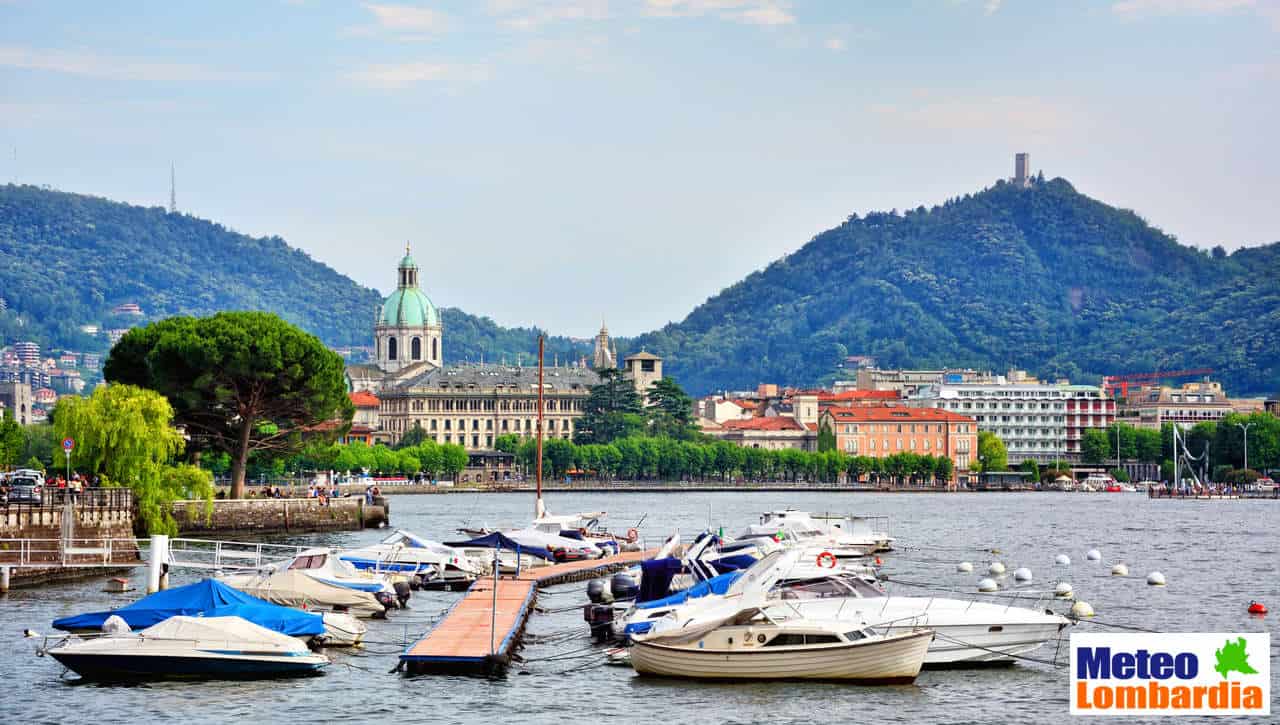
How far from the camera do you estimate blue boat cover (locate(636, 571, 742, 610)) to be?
38312mm

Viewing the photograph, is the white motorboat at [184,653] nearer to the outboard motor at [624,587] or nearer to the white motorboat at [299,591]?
the white motorboat at [299,591]

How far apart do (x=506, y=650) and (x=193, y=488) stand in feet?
113

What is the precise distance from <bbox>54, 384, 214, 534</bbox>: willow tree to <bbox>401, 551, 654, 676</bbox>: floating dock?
584 inches

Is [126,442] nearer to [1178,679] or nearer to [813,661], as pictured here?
[813,661]

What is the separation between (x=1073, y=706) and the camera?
99.5 feet

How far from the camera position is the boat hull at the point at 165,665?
34.5 metres

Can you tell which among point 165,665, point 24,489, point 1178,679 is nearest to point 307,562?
point 165,665

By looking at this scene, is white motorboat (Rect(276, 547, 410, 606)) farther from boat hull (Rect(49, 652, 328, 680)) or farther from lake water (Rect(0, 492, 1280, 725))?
boat hull (Rect(49, 652, 328, 680))

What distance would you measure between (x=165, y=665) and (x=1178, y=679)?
1746cm

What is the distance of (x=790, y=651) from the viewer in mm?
33875

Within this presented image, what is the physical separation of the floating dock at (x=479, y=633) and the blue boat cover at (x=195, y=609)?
265 centimetres

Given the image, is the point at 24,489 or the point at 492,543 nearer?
the point at 492,543

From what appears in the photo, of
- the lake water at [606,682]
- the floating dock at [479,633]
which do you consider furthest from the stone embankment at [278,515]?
the floating dock at [479,633]

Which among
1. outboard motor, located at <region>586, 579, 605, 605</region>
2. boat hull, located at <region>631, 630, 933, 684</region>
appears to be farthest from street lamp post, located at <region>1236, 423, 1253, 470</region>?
boat hull, located at <region>631, 630, 933, 684</region>
